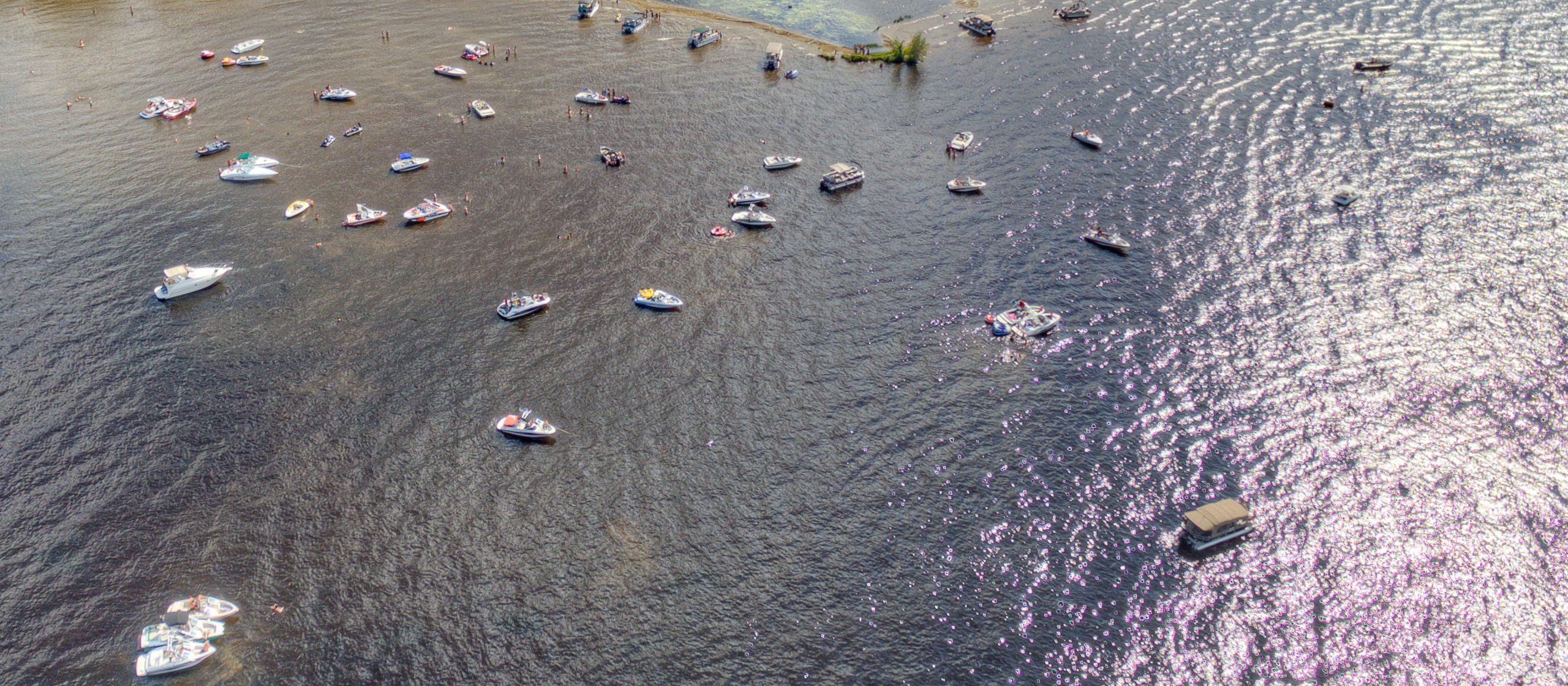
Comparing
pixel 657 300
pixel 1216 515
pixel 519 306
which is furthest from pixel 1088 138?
pixel 519 306

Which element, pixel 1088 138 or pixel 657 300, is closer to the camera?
pixel 657 300

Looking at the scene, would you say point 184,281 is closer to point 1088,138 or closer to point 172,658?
point 172,658

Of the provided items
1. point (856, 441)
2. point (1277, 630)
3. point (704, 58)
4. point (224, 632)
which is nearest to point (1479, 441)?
point (1277, 630)

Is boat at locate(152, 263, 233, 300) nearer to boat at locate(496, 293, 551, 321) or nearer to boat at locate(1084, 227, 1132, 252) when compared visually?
boat at locate(496, 293, 551, 321)

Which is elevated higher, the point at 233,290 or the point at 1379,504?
the point at 233,290

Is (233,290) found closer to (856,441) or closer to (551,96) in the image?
(551,96)

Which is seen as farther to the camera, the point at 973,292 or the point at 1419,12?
the point at 1419,12

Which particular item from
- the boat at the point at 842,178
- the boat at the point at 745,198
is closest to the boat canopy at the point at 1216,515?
the boat at the point at 842,178
